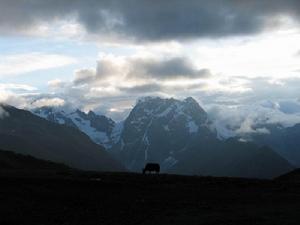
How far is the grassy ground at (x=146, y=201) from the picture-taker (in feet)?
129

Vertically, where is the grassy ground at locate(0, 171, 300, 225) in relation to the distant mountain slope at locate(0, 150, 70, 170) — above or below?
below

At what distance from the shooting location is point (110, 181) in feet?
193

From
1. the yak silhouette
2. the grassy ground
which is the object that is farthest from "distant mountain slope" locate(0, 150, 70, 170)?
the grassy ground

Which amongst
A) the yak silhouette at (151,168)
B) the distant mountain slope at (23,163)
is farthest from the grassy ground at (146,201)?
the distant mountain slope at (23,163)

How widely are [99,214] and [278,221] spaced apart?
42.9ft

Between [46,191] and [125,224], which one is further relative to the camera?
[46,191]

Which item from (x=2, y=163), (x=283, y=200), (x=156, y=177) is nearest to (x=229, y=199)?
(x=283, y=200)

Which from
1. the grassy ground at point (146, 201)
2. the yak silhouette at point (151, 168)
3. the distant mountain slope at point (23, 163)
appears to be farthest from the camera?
the distant mountain slope at point (23, 163)

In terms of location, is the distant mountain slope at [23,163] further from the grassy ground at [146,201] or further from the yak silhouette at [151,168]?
the grassy ground at [146,201]

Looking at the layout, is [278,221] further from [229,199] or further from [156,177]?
[156,177]

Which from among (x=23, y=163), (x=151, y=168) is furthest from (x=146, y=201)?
(x=23, y=163)

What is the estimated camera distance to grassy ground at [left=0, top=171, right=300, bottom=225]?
39344mm

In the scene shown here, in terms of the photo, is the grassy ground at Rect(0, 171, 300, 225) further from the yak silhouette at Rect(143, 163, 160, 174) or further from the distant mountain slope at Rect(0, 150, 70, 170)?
the distant mountain slope at Rect(0, 150, 70, 170)

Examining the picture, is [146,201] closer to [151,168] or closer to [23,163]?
[151,168]
